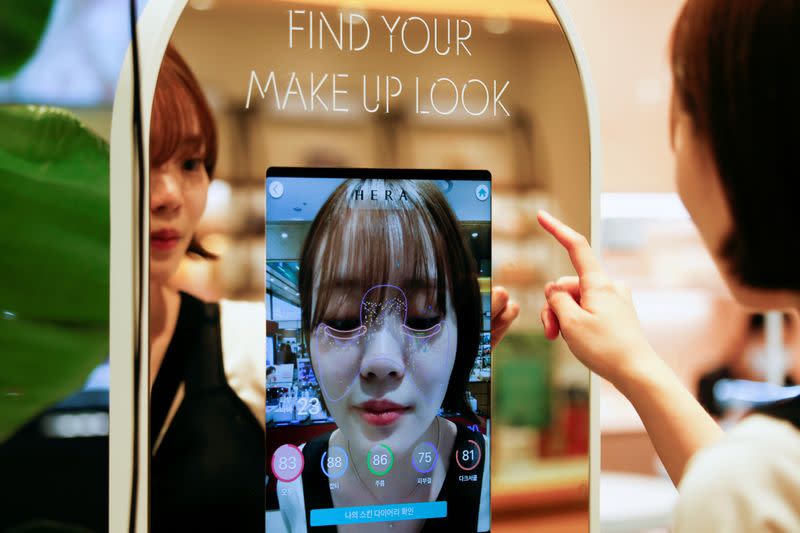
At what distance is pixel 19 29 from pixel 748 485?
3.28 ft

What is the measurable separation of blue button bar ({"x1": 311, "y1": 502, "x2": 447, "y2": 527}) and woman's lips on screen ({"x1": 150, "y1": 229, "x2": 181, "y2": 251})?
0.36 meters

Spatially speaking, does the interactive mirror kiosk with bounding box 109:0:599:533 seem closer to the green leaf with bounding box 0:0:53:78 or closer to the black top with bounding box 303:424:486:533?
the black top with bounding box 303:424:486:533

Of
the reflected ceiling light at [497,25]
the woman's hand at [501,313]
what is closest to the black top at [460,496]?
the woman's hand at [501,313]

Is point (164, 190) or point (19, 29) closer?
point (164, 190)

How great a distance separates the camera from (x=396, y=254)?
2.95ft

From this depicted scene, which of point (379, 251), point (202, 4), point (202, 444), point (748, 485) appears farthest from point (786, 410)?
point (202, 4)

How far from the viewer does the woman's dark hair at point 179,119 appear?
0.82 meters

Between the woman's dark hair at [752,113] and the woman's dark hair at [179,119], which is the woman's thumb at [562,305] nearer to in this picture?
the woman's dark hair at [752,113]

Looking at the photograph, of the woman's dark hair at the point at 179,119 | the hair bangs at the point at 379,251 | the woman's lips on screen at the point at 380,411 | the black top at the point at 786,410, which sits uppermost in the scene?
the woman's dark hair at the point at 179,119

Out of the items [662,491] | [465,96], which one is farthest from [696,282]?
[465,96]

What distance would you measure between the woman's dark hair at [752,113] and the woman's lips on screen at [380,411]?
414 millimetres

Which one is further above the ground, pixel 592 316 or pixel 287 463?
pixel 592 316

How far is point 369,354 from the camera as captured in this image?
89cm
